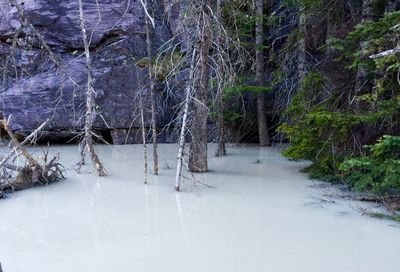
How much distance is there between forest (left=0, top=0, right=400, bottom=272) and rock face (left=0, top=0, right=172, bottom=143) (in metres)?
0.04

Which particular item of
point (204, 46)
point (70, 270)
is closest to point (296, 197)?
point (204, 46)

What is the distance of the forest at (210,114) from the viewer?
5.98m

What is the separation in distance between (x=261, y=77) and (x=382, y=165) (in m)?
7.16

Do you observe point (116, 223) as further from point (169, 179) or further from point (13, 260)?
point (169, 179)

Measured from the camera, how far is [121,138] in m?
14.2

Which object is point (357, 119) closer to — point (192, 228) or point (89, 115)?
point (192, 228)

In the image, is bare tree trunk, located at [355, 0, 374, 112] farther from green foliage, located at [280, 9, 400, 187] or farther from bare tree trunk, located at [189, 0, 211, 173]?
bare tree trunk, located at [189, 0, 211, 173]

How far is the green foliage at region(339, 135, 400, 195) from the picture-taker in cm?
558

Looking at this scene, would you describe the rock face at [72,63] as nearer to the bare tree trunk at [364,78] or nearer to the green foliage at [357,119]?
the green foliage at [357,119]

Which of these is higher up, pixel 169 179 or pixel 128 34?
pixel 128 34

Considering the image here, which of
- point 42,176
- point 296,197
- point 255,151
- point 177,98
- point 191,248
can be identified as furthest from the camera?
point 177,98

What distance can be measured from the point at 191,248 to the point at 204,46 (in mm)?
4540

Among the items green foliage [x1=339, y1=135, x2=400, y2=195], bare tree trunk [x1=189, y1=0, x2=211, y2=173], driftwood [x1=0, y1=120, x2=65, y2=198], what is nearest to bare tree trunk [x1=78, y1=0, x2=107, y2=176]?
driftwood [x1=0, y1=120, x2=65, y2=198]

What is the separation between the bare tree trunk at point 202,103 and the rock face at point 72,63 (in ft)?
17.3
